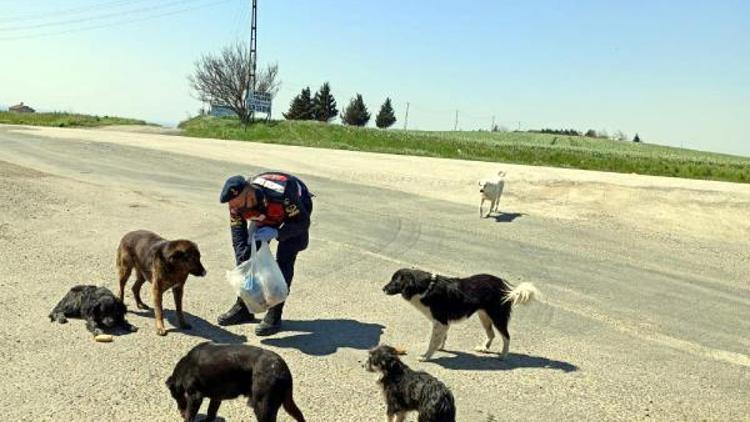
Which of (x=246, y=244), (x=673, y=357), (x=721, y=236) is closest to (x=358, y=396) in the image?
(x=246, y=244)

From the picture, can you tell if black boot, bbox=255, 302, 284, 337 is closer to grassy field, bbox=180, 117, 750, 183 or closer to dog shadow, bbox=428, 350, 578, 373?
dog shadow, bbox=428, 350, 578, 373

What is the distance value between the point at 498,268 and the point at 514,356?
463 centimetres

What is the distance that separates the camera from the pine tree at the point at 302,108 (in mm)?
79375

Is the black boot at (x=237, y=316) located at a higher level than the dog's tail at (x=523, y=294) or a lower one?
lower

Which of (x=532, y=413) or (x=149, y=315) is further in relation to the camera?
(x=149, y=315)

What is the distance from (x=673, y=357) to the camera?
772 cm

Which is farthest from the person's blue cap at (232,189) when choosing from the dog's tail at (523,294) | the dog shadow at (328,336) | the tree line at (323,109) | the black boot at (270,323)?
the tree line at (323,109)

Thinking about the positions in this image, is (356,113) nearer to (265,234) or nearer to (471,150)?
(471,150)

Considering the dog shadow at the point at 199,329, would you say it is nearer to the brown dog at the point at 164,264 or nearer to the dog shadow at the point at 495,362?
the brown dog at the point at 164,264

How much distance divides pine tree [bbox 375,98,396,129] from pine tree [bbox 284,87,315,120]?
42.2ft

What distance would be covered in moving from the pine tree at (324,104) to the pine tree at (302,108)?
680mm

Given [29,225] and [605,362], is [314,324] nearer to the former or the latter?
[605,362]

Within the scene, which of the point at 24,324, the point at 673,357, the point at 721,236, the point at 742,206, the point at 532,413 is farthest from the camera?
the point at 742,206

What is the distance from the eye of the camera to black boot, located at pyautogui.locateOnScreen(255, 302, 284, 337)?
22.9 feet
